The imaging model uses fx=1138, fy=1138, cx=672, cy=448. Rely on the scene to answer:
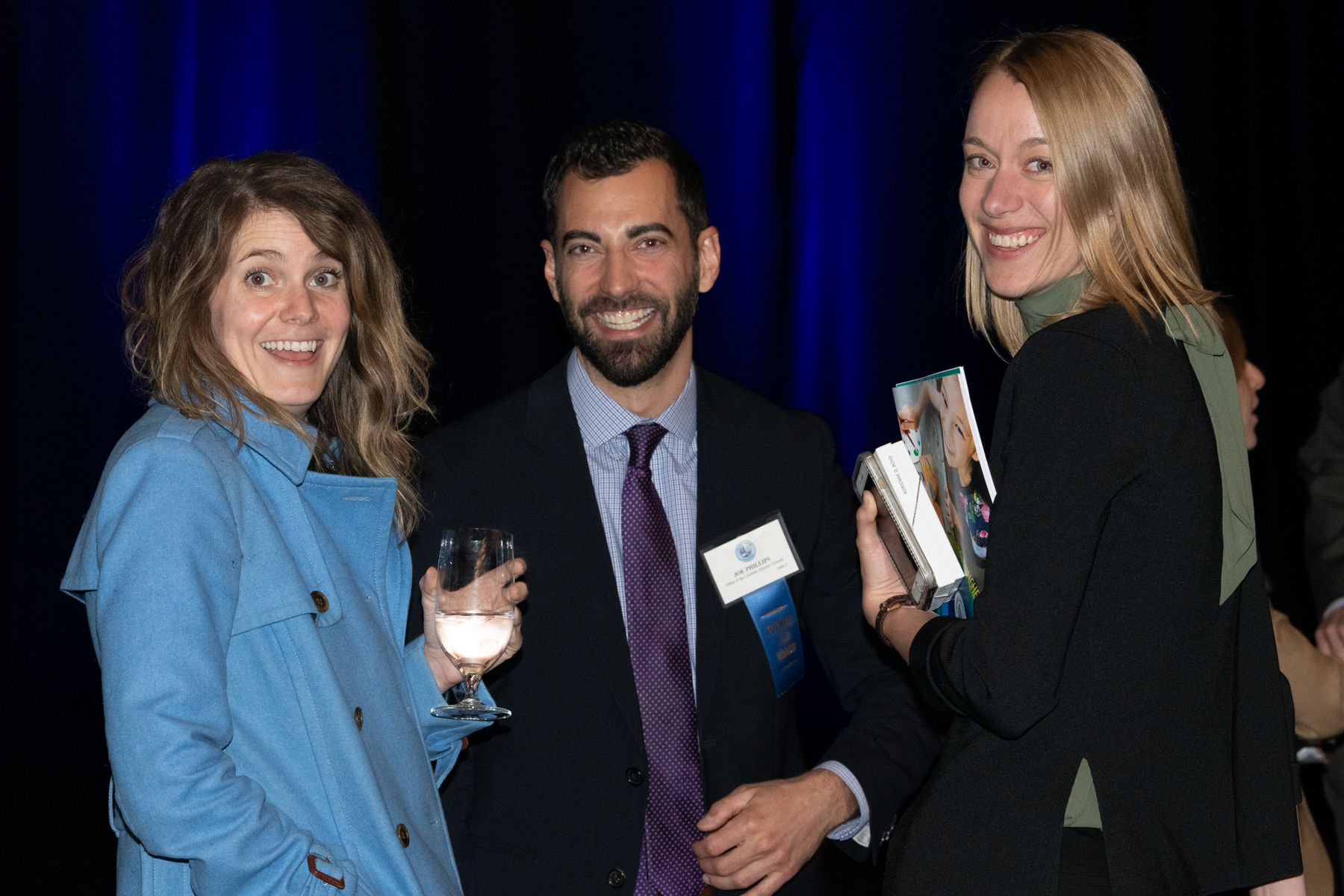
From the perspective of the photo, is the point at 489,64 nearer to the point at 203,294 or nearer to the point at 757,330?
the point at 757,330

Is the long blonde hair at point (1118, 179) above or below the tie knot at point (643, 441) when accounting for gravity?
above

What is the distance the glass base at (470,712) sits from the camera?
5.51ft

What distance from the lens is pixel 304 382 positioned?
177 cm

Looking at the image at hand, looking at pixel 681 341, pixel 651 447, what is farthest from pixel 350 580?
pixel 681 341

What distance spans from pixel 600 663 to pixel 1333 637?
6.12 feet

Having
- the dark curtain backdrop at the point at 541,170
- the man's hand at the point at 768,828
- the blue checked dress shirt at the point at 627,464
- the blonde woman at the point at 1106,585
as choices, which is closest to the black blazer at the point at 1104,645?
the blonde woman at the point at 1106,585

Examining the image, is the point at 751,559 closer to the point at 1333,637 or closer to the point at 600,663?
the point at 600,663

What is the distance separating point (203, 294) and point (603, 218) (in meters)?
0.98

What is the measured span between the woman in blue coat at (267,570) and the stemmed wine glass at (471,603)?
0.10 m

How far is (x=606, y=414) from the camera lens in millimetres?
2406

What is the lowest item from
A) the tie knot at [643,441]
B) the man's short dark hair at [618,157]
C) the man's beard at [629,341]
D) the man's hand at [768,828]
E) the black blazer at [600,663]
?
the man's hand at [768,828]

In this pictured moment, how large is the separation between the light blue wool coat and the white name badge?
0.72 meters

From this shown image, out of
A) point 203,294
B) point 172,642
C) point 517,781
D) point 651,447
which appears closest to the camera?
point 172,642

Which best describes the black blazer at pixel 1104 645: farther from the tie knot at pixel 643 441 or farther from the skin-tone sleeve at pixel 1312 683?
the skin-tone sleeve at pixel 1312 683
